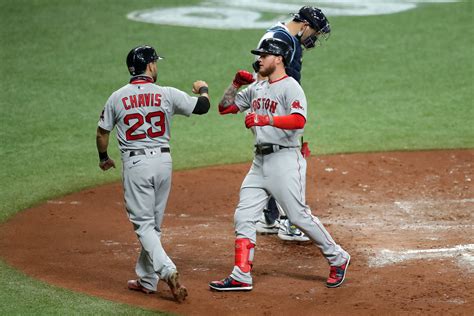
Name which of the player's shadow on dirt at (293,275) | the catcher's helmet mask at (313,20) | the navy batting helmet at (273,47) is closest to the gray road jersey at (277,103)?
the navy batting helmet at (273,47)

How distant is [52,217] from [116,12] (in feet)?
30.7

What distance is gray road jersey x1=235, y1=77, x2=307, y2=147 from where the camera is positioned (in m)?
7.36

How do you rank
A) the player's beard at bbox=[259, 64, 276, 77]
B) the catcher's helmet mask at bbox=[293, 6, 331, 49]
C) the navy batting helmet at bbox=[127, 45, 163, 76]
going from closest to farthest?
the navy batting helmet at bbox=[127, 45, 163, 76]
the player's beard at bbox=[259, 64, 276, 77]
the catcher's helmet mask at bbox=[293, 6, 331, 49]

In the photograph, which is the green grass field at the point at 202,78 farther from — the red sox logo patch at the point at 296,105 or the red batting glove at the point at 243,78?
the red sox logo patch at the point at 296,105

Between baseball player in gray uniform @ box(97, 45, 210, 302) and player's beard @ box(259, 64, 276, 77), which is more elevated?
player's beard @ box(259, 64, 276, 77)

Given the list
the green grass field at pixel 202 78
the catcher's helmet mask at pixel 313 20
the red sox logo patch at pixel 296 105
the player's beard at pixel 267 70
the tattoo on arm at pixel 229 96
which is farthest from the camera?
the green grass field at pixel 202 78

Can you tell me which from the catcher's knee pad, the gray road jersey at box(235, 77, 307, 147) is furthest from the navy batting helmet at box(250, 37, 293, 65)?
the catcher's knee pad

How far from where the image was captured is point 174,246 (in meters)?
8.59

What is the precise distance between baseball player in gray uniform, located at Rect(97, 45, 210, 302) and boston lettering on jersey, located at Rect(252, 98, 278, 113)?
445 millimetres

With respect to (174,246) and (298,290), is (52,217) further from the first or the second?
(298,290)

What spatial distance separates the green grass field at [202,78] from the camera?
38.8 feet

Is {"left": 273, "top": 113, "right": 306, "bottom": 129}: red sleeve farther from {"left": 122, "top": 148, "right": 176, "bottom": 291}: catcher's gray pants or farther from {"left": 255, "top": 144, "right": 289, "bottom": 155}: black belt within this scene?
{"left": 122, "top": 148, "right": 176, "bottom": 291}: catcher's gray pants

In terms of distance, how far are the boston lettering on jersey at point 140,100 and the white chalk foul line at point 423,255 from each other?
222 cm

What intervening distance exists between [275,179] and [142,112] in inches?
44.4
